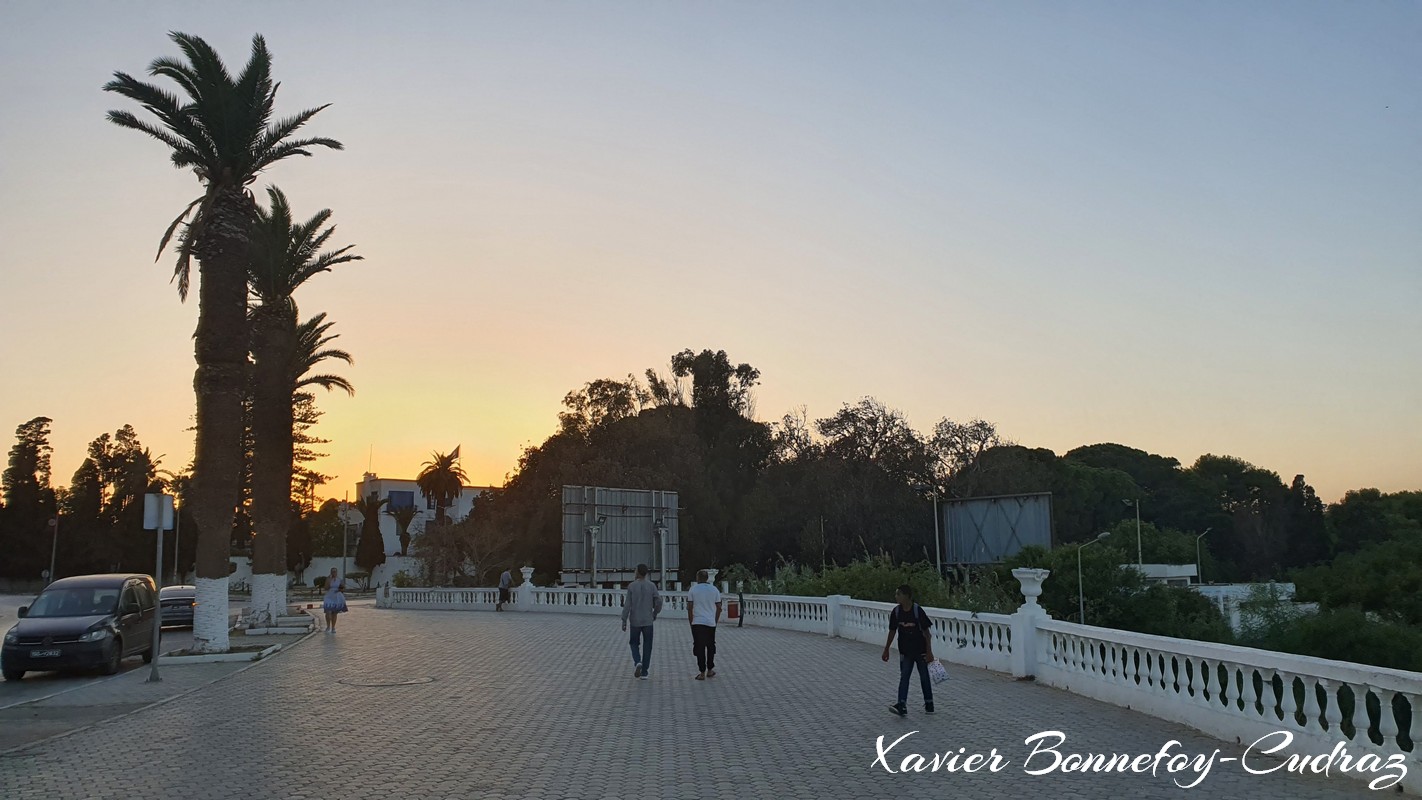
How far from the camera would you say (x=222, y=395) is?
71.7ft

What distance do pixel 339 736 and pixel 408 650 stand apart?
36.6 ft

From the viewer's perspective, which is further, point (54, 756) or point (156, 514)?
point (156, 514)

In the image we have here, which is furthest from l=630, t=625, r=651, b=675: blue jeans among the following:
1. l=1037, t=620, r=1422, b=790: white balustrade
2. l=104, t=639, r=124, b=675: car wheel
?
l=104, t=639, r=124, b=675: car wheel

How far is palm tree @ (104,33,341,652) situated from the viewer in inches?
847

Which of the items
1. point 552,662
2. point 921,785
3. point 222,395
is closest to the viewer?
point 921,785

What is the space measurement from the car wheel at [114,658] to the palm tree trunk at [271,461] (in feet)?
30.1

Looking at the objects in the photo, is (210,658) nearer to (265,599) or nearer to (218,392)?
(218,392)

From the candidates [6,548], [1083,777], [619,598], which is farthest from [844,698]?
[6,548]

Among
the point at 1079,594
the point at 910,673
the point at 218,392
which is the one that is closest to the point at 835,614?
the point at 1079,594

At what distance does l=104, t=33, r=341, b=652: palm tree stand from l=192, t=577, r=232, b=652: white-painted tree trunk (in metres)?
0.02

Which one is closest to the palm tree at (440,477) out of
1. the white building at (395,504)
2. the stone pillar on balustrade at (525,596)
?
the white building at (395,504)

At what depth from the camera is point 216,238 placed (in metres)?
22.2

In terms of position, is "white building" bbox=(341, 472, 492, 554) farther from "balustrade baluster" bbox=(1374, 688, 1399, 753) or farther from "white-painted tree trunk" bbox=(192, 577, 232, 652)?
"balustrade baluster" bbox=(1374, 688, 1399, 753)

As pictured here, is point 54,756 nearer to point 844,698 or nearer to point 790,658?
point 844,698
